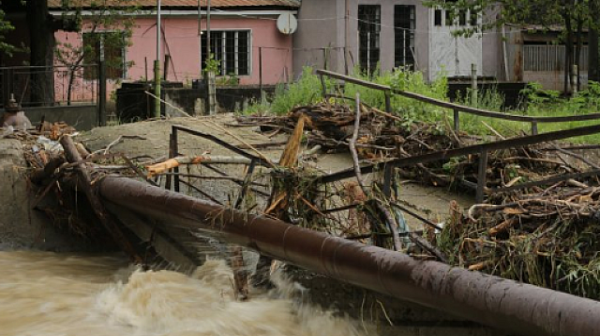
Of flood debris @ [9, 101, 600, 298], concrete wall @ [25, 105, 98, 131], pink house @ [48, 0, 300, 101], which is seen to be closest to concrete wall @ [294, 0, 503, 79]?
pink house @ [48, 0, 300, 101]

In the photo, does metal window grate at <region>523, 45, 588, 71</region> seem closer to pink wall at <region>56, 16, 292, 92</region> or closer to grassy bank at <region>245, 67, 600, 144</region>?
pink wall at <region>56, 16, 292, 92</region>

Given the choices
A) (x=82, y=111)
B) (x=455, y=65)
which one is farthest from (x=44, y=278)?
(x=455, y=65)

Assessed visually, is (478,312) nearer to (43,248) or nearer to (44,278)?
(44,278)

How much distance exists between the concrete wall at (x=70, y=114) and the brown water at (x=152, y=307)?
12.0 metres

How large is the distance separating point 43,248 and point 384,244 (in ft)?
15.8

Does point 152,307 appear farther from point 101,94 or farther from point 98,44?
point 98,44

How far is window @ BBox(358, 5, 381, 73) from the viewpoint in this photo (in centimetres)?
3378

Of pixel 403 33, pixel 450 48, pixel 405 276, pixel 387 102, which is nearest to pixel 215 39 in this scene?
pixel 403 33

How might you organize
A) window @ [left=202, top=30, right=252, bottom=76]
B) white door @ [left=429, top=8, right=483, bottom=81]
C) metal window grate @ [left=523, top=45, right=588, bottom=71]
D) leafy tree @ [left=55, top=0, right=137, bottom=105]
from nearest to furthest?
leafy tree @ [left=55, top=0, right=137, bottom=105]
window @ [left=202, top=30, right=252, bottom=76]
metal window grate @ [left=523, top=45, right=588, bottom=71]
white door @ [left=429, top=8, right=483, bottom=81]

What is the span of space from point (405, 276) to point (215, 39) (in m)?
28.5

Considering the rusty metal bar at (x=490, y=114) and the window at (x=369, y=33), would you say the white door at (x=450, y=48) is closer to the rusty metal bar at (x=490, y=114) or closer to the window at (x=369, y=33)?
the window at (x=369, y=33)

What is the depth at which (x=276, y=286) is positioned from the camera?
6.91 meters

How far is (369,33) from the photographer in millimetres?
33844

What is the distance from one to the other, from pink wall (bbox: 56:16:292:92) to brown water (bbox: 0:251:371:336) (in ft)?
72.0
